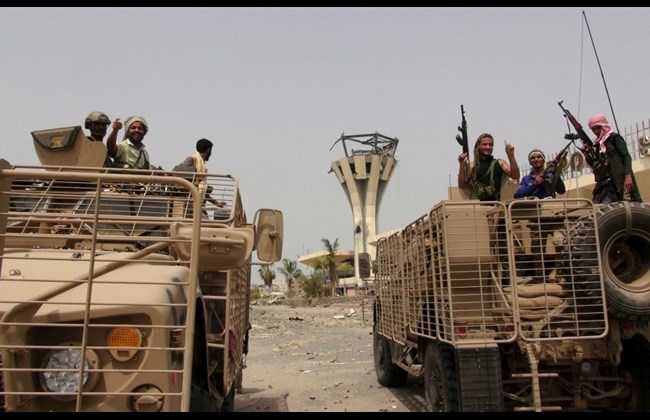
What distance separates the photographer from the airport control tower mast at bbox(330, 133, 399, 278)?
204ft

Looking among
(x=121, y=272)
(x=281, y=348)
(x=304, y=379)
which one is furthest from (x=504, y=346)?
(x=281, y=348)

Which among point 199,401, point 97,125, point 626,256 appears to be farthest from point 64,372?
point 626,256

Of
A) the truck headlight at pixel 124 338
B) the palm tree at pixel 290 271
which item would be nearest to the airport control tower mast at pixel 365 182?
the palm tree at pixel 290 271

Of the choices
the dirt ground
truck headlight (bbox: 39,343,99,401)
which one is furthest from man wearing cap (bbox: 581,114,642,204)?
truck headlight (bbox: 39,343,99,401)

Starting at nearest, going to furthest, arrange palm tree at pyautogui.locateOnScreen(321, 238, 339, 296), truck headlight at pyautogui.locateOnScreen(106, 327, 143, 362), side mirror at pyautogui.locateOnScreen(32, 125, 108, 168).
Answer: truck headlight at pyautogui.locateOnScreen(106, 327, 143, 362), side mirror at pyautogui.locateOnScreen(32, 125, 108, 168), palm tree at pyautogui.locateOnScreen(321, 238, 339, 296)

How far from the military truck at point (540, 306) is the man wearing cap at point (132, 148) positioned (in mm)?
2852

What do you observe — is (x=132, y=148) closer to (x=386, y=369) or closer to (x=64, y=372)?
(x=64, y=372)

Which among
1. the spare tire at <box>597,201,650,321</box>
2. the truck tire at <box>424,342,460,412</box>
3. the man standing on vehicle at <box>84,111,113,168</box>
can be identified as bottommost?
the truck tire at <box>424,342,460,412</box>

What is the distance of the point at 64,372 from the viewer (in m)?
2.65

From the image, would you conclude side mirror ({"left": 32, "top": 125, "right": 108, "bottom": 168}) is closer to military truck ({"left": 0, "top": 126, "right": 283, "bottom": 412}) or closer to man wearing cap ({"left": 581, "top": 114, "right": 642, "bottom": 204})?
military truck ({"left": 0, "top": 126, "right": 283, "bottom": 412})

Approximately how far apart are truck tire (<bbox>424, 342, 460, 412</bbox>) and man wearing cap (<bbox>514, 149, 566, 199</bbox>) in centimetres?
229

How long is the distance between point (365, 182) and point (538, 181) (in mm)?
56066

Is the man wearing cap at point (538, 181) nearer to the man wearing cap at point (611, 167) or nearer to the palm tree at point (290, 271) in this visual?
the man wearing cap at point (611, 167)

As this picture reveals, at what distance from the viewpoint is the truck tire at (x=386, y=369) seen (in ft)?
28.0
